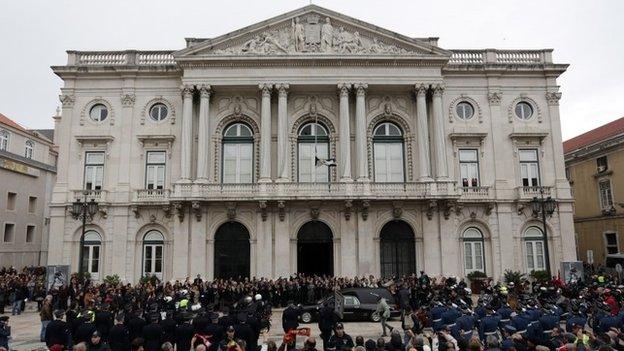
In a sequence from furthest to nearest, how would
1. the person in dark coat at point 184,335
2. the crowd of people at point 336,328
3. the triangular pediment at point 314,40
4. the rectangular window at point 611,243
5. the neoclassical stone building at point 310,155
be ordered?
the rectangular window at point 611,243 < the triangular pediment at point 314,40 < the neoclassical stone building at point 310,155 < the person in dark coat at point 184,335 < the crowd of people at point 336,328

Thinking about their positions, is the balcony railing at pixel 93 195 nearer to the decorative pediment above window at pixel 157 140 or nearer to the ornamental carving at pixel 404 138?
the decorative pediment above window at pixel 157 140

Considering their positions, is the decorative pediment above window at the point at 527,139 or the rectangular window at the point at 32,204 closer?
the decorative pediment above window at the point at 527,139

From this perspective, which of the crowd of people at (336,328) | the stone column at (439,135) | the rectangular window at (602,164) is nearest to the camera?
the crowd of people at (336,328)

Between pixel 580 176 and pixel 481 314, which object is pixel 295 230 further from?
pixel 580 176

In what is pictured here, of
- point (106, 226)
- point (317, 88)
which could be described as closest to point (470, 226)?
point (317, 88)

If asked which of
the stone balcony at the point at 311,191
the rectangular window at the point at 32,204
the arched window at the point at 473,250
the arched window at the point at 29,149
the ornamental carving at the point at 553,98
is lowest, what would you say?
the arched window at the point at 473,250

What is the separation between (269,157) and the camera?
30.3 m

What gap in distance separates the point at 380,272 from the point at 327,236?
3899 millimetres

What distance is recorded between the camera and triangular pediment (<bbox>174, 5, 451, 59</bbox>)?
3130cm

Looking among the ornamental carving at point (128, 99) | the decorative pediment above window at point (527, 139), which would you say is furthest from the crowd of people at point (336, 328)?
the ornamental carving at point (128, 99)

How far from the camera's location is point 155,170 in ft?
105

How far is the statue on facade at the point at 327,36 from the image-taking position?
3147 centimetres

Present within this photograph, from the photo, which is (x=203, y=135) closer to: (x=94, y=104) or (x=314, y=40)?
(x=94, y=104)

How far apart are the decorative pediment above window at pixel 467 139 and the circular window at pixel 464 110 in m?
1.30
